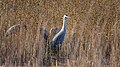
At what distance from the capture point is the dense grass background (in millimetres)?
6230

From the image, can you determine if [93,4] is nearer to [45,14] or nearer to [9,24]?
[45,14]

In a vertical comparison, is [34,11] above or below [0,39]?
above

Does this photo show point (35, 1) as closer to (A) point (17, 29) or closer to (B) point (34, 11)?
(B) point (34, 11)

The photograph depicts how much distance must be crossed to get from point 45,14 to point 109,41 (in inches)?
60.8

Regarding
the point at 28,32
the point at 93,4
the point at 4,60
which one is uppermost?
the point at 93,4

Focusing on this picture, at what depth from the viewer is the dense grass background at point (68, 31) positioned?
20.4ft

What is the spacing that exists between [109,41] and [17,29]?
158 cm

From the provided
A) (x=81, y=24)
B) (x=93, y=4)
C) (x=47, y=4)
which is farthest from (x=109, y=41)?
(x=47, y=4)

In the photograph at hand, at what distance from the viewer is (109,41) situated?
7.28 m

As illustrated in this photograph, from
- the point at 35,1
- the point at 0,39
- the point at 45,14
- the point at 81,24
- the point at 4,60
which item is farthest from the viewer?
the point at 35,1

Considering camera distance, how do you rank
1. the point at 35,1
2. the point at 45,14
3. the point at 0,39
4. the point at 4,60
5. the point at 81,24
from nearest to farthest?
the point at 4,60
the point at 0,39
the point at 81,24
the point at 45,14
the point at 35,1

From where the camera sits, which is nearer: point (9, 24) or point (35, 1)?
point (9, 24)

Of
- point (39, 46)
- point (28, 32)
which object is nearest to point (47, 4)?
point (28, 32)

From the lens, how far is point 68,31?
7.95 metres
